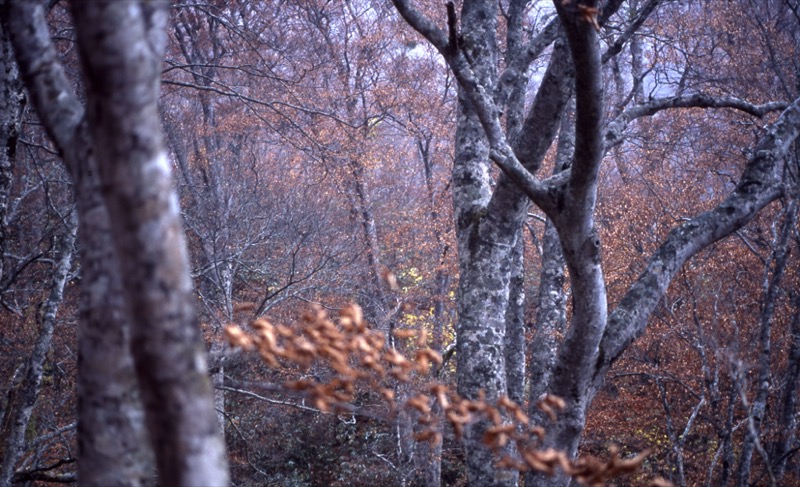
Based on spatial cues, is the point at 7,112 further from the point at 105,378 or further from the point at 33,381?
the point at 105,378

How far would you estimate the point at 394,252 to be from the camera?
1552cm

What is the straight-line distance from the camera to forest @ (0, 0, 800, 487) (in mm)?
1570

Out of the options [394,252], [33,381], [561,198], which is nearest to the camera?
[561,198]

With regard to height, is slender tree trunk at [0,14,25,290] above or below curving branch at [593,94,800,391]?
above

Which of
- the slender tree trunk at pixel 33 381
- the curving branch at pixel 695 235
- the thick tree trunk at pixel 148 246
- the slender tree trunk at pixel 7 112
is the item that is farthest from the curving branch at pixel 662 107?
the slender tree trunk at pixel 33 381

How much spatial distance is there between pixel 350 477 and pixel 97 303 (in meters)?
11.9

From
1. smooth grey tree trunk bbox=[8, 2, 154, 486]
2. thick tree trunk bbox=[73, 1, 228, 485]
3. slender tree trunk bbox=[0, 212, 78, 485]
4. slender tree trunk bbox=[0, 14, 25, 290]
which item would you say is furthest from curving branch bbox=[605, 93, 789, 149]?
slender tree trunk bbox=[0, 212, 78, 485]

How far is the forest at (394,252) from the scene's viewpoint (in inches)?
61.8

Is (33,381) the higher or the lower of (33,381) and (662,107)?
the lower

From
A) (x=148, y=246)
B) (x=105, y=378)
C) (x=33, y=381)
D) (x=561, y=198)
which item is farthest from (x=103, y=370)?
(x=33, y=381)

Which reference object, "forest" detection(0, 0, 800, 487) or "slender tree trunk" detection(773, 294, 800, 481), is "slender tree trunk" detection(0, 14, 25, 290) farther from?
"slender tree trunk" detection(773, 294, 800, 481)

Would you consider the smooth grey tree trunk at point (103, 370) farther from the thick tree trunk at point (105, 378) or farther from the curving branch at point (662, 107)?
the curving branch at point (662, 107)

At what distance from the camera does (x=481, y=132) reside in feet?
18.0

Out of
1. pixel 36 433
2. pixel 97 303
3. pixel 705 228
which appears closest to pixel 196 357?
pixel 97 303
